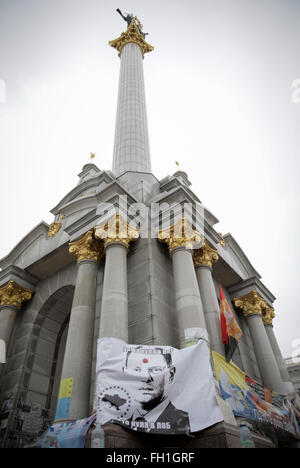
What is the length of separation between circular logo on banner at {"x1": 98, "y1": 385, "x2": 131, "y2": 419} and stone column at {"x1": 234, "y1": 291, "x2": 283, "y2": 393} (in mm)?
11998

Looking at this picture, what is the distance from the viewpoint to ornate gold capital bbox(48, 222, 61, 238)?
19.9 m

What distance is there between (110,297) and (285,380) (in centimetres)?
1389

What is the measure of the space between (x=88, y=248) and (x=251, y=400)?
9.90 m

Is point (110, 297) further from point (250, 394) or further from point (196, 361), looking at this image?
point (250, 394)

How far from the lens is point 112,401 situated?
30.4 ft

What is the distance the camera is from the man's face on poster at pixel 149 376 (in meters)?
9.47

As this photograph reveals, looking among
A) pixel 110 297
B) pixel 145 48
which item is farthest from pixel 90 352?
pixel 145 48

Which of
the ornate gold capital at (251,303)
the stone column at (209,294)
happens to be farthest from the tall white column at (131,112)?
the ornate gold capital at (251,303)

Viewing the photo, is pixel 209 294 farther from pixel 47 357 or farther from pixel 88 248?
pixel 47 357

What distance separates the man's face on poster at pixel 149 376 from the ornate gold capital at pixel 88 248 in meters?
6.09

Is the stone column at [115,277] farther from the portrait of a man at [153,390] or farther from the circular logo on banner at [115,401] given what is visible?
the circular logo on banner at [115,401]

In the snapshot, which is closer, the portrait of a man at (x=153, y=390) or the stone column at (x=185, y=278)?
the portrait of a man at (x=153, y=390)

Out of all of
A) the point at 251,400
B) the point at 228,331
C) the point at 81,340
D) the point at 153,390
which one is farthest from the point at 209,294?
the point at 153,390

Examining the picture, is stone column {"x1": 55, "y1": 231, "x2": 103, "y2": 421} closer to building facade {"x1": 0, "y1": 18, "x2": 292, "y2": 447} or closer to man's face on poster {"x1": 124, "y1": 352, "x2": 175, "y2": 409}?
building facade {"x1": 0, "y1": 18, "x2": 292, "y2": 447}
